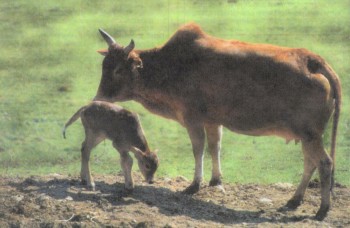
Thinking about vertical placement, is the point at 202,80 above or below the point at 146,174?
above

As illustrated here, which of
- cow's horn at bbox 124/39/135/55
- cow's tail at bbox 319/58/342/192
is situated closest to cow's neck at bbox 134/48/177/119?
cow's horn at bbox 124/39/135/55

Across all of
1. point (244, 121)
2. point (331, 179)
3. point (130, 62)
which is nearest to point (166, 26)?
point (130, 62)

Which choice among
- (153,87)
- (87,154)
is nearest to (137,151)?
(87,154)

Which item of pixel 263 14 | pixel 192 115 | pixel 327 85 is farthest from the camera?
pixel 263 14

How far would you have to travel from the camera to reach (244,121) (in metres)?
11.6

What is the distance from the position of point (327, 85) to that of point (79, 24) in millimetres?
6999

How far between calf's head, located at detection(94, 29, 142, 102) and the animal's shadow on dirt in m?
1.51

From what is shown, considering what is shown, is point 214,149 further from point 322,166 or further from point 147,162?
point 322,166

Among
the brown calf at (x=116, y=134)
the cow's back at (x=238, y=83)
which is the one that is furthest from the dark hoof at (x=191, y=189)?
the cow's back at (x=238, y=83)

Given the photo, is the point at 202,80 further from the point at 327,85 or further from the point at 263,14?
the point at 263,14

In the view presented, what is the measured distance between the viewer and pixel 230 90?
38.3 ft

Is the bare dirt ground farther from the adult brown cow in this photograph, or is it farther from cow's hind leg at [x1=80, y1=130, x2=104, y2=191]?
the adult brown cow

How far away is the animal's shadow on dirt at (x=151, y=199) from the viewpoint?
35.6 ft

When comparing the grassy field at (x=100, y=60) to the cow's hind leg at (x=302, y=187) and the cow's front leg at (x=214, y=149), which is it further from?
the cow's hind leg at (x=302, y=187)
